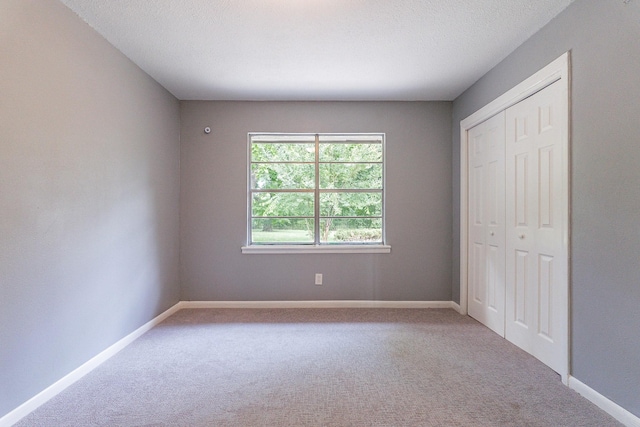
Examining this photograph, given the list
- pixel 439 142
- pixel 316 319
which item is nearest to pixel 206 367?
pixel 316 319

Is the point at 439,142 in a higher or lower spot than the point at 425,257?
higher

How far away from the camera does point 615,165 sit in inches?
70.1

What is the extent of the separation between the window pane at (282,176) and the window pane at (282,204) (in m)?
0.10

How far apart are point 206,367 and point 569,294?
245 centimetres

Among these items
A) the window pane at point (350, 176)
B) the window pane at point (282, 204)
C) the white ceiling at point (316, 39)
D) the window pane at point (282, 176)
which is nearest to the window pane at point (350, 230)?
the window pane at point (282, 204)

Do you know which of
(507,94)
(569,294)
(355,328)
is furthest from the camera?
(355,328)

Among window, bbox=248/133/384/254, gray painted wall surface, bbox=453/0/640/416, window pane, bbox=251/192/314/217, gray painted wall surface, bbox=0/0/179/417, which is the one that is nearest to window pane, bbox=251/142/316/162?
window, bbox=248/133/384/254

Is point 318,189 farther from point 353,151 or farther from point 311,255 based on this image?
point 311,255

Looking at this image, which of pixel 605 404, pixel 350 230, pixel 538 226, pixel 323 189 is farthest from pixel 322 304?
pixel 605 404

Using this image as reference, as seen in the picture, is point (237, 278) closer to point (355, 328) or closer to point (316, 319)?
point (316, 319)

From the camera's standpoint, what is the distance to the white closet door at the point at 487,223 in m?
2.92

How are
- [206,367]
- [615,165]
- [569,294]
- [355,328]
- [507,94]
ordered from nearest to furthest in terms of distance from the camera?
[615,165] → [569,294] → [206,367] → [507,94] → [355,328]

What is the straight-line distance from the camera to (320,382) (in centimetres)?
212

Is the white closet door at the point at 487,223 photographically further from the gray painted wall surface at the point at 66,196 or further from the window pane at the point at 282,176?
the gray painted wall surface at the point at 66,196
